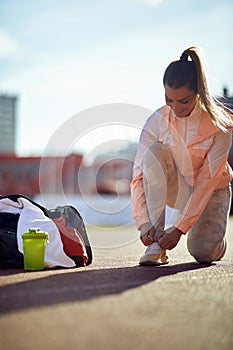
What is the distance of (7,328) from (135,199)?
1749 mm

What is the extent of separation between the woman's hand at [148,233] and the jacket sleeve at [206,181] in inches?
6.1

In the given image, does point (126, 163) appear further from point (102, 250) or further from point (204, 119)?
point (204, 119)

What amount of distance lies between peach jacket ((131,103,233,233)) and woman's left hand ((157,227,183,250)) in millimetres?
34

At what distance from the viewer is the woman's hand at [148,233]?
313 centimetres

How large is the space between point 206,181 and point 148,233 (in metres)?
0.40

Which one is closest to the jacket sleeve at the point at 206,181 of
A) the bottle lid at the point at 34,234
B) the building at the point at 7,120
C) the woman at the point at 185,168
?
the woman at the point at 185,168

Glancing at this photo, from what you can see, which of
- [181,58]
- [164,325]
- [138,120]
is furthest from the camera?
[138,120]

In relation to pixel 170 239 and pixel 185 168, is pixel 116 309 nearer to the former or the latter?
pixel 170 239

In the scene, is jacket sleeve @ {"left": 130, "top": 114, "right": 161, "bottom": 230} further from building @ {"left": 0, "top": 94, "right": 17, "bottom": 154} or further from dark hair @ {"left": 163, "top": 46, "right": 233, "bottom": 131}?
building @ {"left": 0, "top": 94, "right": 17, "bottom": 154}

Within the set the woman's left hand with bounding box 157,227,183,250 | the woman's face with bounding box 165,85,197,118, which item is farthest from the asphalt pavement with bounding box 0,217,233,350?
the woman's face with bounding box 165,85,197,118

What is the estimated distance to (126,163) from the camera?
12742mm

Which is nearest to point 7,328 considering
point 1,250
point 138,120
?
point 1,250

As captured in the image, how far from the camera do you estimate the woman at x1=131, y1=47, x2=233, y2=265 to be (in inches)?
121

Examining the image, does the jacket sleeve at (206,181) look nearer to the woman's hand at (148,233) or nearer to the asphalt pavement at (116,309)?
the woman's hand at (148,233)
